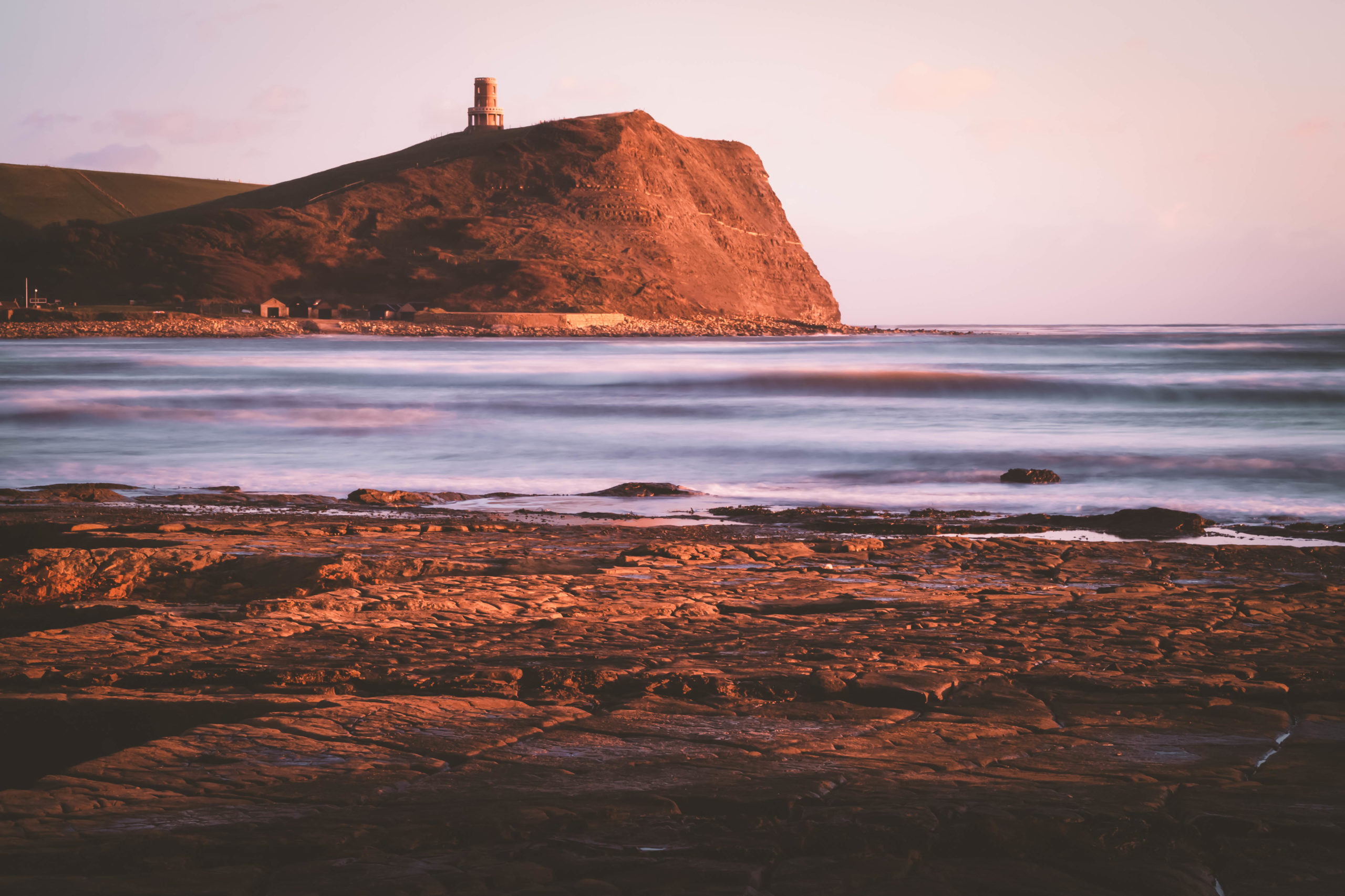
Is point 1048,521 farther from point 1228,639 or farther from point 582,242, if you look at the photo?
point 582,242

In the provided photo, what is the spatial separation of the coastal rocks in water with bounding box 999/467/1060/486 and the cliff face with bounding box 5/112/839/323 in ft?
264

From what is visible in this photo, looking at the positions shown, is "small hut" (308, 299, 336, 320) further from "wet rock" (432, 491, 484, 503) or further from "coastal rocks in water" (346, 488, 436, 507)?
"coastal rocks in water" (346, 488, 436, 507)

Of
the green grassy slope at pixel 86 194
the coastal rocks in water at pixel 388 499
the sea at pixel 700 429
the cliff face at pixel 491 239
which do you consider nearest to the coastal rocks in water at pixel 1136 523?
the sea at pixel 700 429

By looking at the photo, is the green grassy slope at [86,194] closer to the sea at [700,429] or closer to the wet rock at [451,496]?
the sea at [700,429]

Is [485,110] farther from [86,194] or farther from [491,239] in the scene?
[86,194]

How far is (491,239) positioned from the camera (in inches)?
3912

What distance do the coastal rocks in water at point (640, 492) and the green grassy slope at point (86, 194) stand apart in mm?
135872

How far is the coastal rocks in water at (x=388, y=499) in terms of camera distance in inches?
411

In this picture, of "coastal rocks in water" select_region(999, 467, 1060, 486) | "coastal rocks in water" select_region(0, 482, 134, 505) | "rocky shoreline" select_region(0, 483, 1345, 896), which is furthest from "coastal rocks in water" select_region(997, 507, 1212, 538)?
"coastal rocks in water" select_region(0, 482, 134, 505)

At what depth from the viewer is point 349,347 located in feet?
198

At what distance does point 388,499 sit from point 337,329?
7318 cm

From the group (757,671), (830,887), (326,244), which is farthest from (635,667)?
(326,244)

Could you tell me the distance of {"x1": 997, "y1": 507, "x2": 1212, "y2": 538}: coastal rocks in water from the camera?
28.9 ft

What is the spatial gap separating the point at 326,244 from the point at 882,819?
10501cm
